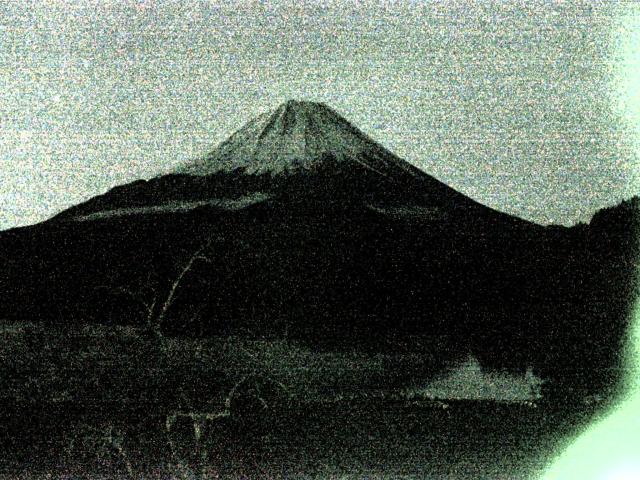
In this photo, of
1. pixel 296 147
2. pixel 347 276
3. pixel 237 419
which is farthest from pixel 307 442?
pixel 296 147

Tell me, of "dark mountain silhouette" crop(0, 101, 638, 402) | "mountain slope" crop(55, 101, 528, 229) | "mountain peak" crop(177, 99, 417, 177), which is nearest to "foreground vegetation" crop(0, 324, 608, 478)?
"dark mountain silhouette" crop(0, 101, 638, 402)

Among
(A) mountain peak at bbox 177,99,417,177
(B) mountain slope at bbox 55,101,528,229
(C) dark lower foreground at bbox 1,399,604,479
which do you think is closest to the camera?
(C) dark lower foreground at bbox 1,399,604,479

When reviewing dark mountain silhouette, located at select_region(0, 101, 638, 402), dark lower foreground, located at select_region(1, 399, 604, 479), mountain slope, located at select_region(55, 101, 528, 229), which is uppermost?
mountain slope, located at select_region(55, 101, 528, 229)

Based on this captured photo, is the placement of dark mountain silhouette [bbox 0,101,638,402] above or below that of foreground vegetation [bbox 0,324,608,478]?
above

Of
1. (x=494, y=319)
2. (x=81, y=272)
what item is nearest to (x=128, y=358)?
(x=81, y=272)

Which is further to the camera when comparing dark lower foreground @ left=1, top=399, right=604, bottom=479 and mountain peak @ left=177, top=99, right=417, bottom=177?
mountain peak @ left=177, top=99, right=417, bottom=177

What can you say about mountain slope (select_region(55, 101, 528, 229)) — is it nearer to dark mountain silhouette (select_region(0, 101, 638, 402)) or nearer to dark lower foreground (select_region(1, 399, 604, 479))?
dark mountain silhouette (select_region(0, 101, 638, 402))

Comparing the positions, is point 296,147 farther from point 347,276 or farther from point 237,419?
point 237,419
